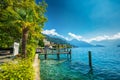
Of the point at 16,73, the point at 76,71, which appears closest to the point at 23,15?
the point at 76,71

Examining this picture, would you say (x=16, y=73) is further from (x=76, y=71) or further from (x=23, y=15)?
(x=23, y=15)

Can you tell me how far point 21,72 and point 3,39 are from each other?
483 inches

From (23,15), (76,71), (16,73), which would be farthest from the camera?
(23,15)

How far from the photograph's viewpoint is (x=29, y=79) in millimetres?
6793

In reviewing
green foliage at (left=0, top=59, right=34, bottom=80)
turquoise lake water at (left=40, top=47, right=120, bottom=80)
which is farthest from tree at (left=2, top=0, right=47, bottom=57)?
green foliage at (left=0, top=59, right=34, bottom=80)

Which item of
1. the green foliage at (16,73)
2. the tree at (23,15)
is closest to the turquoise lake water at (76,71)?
the tree at (23,15)

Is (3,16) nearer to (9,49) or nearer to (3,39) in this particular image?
(3,39)

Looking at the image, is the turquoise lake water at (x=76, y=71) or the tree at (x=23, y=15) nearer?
the tree at (x=23, y=15)

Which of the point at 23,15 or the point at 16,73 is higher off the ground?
the point at 23,15

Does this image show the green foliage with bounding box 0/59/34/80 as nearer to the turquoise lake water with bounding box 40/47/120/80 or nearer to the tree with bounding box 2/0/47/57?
the tree with bounding box 2/0/47/57

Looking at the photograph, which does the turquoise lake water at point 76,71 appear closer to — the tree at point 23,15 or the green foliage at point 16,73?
the tree at point 23,15

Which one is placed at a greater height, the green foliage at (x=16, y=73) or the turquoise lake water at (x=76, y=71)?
the green foliage at (x=16, y=73)

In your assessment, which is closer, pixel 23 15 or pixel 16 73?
pixel 16 73

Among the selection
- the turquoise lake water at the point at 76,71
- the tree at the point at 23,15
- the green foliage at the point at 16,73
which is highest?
the tree at the point at 23,15
